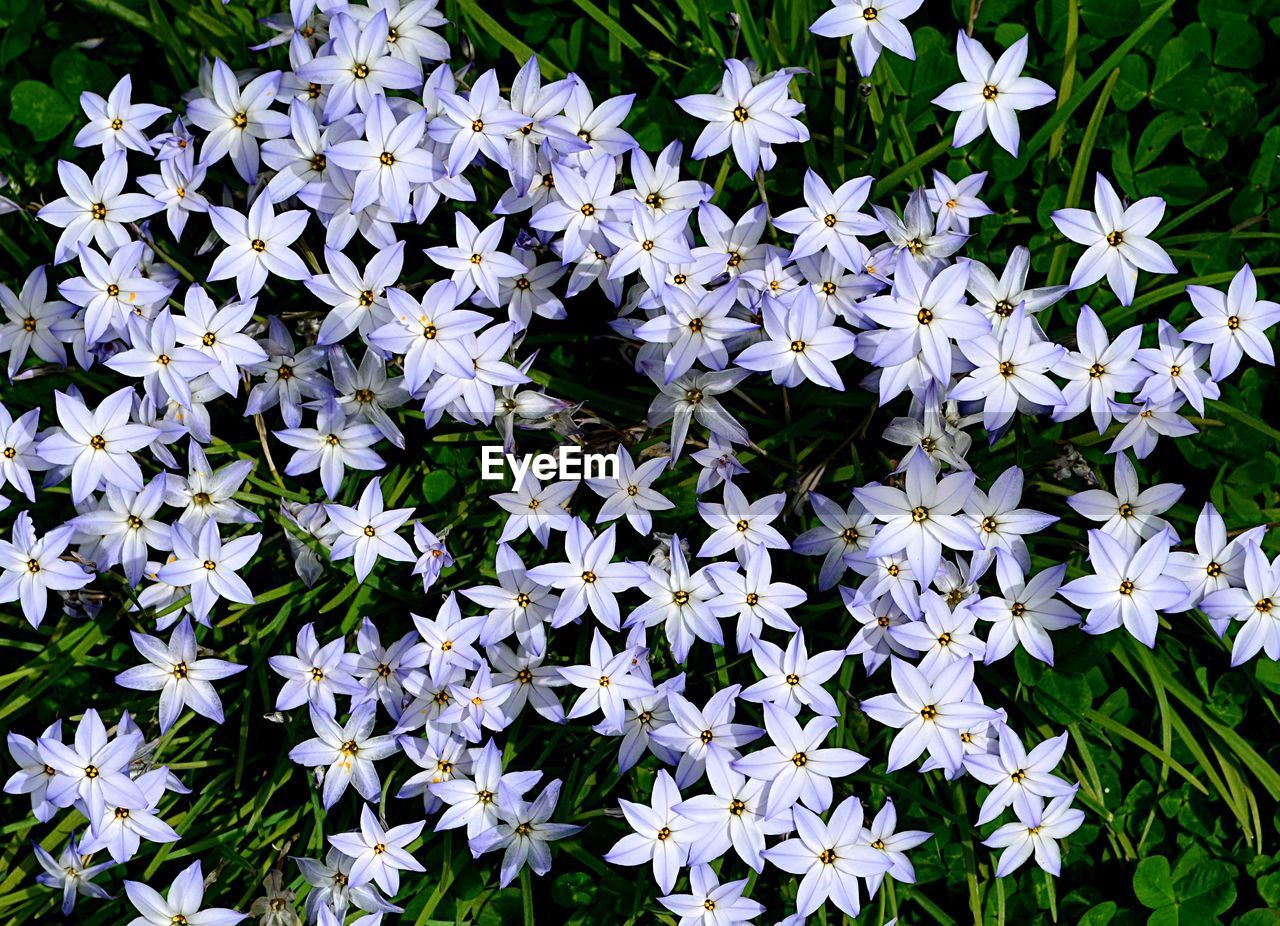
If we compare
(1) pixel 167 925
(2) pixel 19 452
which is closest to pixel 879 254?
(2) pixel 19 452

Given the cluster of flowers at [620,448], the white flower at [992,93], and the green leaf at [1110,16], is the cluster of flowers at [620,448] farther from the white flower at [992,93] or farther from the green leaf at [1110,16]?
the green leaf at [1110,16]

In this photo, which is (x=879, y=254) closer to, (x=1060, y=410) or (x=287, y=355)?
(x=1060, y=410)

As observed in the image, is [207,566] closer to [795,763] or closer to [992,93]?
[795,763]

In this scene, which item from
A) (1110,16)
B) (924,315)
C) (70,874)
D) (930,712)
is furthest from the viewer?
(1110,16)

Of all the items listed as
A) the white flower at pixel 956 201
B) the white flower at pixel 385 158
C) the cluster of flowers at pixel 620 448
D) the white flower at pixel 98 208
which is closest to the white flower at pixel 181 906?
the cluster of flowers at pixel 620 448

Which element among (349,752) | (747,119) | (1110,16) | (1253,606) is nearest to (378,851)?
(349,752)

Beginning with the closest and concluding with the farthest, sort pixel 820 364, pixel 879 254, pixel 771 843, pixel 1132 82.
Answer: pixel 820 364 < pixel 879 254 < pixel 771 843 < pixel 1132 82

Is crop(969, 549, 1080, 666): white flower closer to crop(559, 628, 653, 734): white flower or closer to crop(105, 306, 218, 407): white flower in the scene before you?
crop(559, 628, 653, 734): white flower
